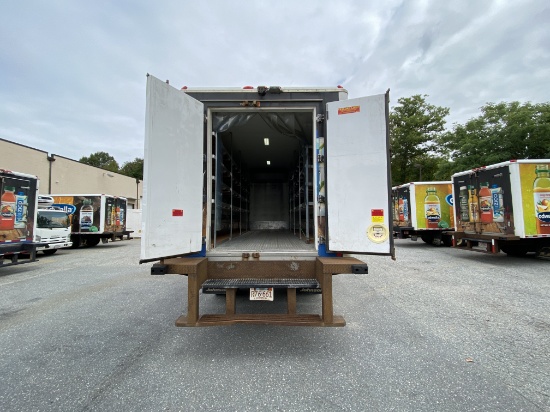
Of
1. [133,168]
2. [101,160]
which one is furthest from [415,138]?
[101,160]

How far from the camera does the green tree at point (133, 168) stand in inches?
2259

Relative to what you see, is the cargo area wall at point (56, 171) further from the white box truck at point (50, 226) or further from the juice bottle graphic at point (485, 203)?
the juice bottle graphic at point (485, 203)

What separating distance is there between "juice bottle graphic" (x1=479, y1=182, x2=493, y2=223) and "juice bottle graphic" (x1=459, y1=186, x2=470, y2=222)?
53 centimetres

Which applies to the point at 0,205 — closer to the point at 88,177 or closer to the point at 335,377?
the point at 335,377

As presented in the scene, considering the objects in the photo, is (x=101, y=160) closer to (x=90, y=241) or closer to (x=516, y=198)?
(x=90, y=241)

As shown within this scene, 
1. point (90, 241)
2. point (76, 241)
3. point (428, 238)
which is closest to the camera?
point (428, 238)

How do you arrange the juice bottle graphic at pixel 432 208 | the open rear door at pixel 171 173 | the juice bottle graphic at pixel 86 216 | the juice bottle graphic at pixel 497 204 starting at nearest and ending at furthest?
the open rear door at pixel 171 173 → the juice bottle graphic at pixel 497 204 → the juice bottle graphic at pixel 432 208 → the juice bottle graphic at pixel 86 216

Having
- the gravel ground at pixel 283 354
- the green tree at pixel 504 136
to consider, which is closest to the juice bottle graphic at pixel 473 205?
the gravel ground at pixel 283 354

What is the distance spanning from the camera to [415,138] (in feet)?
81.0

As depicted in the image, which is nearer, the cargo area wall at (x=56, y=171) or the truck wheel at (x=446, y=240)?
the truck wheel at (x=446, y=240)

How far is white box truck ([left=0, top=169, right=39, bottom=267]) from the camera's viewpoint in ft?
22.7

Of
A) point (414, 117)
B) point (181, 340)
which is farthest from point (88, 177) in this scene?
point (414, 117)

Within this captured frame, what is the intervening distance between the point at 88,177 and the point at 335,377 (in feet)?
89.7

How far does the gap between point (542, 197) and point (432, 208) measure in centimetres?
497
